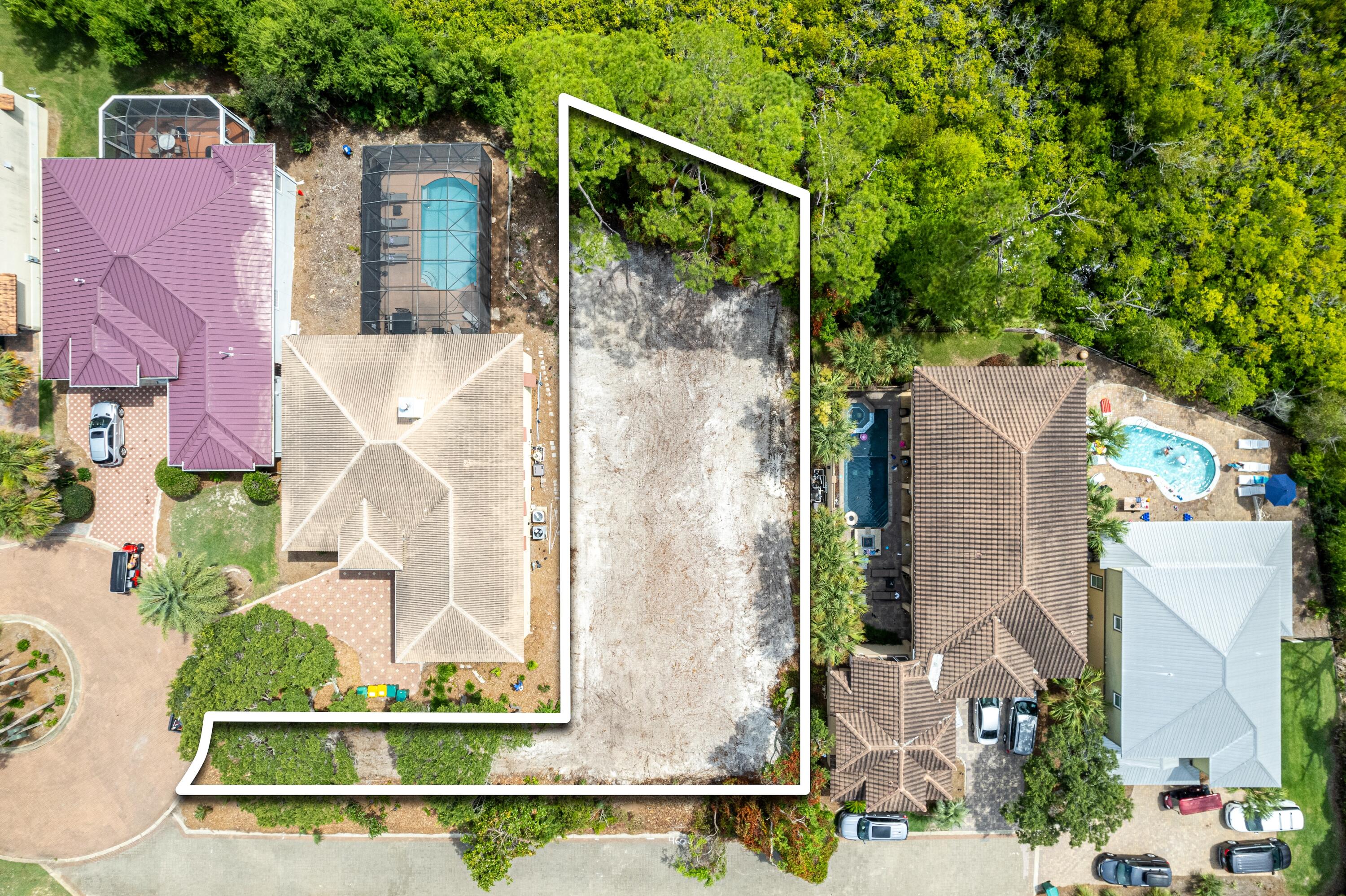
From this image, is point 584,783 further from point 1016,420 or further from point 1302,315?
point 1302,315

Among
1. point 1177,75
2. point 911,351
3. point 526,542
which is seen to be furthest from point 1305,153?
point 526,542

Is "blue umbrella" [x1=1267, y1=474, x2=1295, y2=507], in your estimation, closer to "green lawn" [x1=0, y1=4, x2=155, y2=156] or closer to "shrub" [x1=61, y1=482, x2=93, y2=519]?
"shrub" [x1=61, y1=482, x2=93, y2=519]

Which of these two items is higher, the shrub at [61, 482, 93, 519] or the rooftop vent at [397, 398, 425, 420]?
the rooftop vent at [397, 398, 425, 420]

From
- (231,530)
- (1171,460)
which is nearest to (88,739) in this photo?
(231,530)

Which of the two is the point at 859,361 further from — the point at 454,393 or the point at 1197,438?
the point at 454,393

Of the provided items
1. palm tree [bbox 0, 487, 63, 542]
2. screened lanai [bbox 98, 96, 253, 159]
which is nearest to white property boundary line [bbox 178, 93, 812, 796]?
palm tree [bbox 0, 487, 63, 542]

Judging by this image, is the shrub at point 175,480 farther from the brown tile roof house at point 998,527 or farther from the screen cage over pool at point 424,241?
the brown tile roof house at point 998,527

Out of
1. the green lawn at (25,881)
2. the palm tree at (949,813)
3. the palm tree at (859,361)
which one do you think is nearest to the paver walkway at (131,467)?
the green lawn at (25,881)
